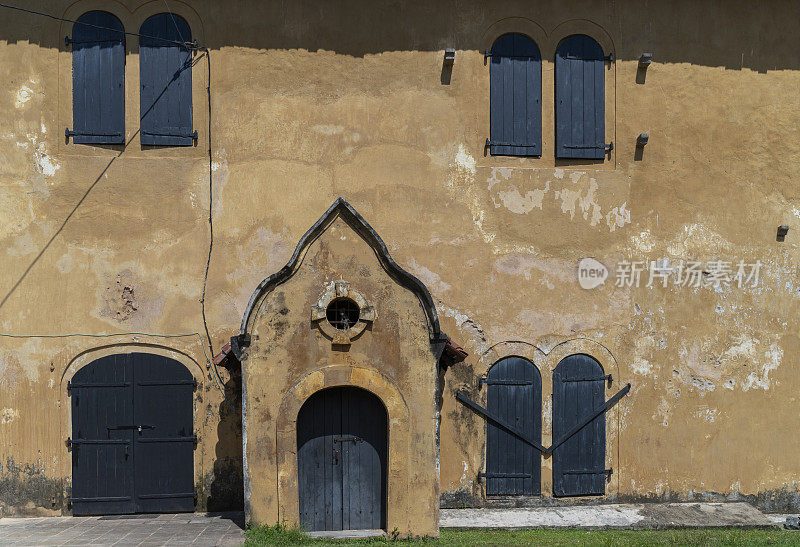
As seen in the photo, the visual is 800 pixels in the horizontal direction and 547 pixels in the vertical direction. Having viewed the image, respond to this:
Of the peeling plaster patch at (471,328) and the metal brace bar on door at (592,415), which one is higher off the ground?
the peeling plaster patch at (471,328)

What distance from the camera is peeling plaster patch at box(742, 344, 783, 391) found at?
1166cm

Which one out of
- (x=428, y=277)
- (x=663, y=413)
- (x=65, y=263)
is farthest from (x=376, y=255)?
(x=663, y=413)

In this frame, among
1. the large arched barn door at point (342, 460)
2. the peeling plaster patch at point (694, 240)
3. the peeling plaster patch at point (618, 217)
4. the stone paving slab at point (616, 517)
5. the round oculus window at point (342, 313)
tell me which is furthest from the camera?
the peeling plaster patch at point (694, 240)

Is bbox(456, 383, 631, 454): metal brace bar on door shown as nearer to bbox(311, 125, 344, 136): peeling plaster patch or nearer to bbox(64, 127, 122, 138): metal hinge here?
bbox(311, 125, 344, 136): peeling plaster patch

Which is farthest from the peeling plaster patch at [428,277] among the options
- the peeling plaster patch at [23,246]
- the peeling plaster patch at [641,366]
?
the peeling plaster patch at [23,246]

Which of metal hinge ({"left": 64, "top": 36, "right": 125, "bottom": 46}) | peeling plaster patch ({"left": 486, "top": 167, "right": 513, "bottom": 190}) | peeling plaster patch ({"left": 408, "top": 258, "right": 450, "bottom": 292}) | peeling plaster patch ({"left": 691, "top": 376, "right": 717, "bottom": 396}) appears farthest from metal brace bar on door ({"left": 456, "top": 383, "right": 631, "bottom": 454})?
metal hinge ({"left": 64, "top": 36, "right": 125, "bottom": 46})

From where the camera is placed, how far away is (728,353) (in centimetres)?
1166

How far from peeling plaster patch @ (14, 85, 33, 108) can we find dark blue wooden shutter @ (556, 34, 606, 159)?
25.3 ft

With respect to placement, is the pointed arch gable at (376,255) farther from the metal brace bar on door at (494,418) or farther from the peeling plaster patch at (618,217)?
the peeling plaster patch at (618,217)

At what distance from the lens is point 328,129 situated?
1119 centimetres

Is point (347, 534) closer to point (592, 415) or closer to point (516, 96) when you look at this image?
point (592, 415)

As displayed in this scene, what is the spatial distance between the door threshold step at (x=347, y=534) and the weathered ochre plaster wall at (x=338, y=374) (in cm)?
27

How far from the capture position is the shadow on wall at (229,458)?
10.8m

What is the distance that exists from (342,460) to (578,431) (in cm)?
375
